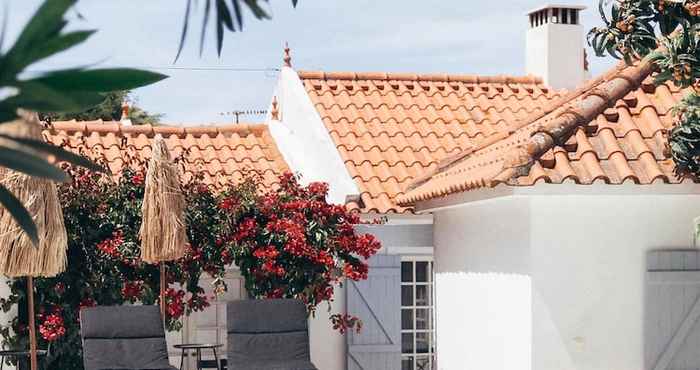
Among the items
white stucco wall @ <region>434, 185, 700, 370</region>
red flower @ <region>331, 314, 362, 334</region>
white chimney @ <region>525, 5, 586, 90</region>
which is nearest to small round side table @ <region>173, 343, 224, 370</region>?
red flower @ <region>331, 314, 362, 334</region>

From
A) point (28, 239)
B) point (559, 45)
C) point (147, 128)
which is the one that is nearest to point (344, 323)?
point (28, 239)

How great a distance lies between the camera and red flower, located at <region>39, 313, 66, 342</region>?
13.2 metres

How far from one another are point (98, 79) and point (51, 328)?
11.9m

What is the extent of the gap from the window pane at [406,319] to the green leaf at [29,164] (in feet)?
47.3

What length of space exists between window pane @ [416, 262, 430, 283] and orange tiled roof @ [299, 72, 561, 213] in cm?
110

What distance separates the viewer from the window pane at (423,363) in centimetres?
1617

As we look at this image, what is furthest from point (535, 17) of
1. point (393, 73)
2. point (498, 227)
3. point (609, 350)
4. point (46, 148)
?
point (46, 148)

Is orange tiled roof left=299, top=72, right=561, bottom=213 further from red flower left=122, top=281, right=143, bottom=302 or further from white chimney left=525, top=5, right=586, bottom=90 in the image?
red flower left=122, top=281, right=143, bottom=302

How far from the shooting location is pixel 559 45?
20.0 m

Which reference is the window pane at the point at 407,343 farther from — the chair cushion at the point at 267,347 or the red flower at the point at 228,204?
the red flower at the point at 228,204

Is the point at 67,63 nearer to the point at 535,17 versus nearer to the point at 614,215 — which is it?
the point at 614,215

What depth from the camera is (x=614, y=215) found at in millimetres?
11273

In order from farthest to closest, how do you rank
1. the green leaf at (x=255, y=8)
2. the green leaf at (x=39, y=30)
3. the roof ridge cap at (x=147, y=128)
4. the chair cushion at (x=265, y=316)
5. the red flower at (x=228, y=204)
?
1. the roof ridge cap at (x=147, y=128)
2. the red flower at (x=228, y=204)
3. the chair cushion at (x=265, y=316)
4. the green leaf at (x=255, y=8)
5. the green leaf at (x=39, y=30)

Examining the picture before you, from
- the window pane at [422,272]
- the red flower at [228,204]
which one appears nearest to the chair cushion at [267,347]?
the red flower at [228,204]
